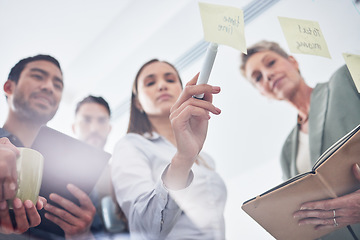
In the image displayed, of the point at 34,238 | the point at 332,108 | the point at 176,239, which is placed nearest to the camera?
the point at 34,238

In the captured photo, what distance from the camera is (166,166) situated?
2.01 feet

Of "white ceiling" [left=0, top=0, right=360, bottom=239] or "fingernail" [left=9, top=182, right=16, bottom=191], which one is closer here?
"fingernail" [left=9, top=182, right=16, bottom=191]

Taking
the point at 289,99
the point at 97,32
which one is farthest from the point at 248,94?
the point at 97,32

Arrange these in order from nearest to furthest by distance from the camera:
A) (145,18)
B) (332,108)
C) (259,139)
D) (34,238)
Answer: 1. (34,238)
2. (332,108)
3. (259,139)
4. (145,18)

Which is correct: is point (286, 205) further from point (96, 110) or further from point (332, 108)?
point (96, 110)

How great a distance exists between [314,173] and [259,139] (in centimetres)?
65

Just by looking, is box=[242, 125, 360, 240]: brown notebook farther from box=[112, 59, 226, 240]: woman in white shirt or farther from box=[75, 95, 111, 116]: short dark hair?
box=[75, 95, 111, 116]: short dark hair

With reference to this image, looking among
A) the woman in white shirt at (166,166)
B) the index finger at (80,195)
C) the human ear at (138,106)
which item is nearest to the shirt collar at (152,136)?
the woman in white shirt at (166,166)

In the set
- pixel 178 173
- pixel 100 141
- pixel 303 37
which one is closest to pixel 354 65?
pixel 303 37

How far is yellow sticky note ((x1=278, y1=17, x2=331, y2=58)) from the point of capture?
0.72 metres

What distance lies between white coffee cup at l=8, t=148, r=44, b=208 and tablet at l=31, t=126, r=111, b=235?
0.10 metres

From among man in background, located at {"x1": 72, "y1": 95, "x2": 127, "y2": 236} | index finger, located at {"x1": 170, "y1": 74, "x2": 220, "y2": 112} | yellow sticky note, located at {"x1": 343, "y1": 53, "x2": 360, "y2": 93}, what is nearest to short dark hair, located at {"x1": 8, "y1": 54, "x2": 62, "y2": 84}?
man in background, located at {"x1": 72, "y1": 95, "x2": 127, "y2": 236}

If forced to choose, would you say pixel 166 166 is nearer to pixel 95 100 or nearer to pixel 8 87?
pixel 8 87

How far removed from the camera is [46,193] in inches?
23.8
